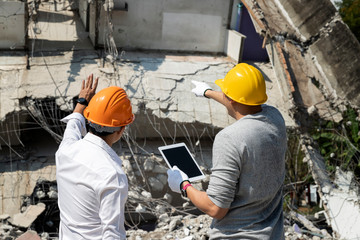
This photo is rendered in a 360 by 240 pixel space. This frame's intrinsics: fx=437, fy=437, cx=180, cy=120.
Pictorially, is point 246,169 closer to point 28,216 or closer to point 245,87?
point 245,87

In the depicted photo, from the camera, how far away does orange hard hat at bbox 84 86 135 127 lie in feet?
8.04

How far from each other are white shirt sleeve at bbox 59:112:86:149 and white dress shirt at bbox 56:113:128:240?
0.32 feet

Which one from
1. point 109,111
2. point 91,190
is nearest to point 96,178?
point 91,190

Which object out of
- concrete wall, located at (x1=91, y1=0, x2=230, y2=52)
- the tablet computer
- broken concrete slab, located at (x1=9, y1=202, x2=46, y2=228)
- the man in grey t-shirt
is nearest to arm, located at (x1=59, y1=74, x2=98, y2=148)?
the tablet computer

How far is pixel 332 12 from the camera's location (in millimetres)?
8461

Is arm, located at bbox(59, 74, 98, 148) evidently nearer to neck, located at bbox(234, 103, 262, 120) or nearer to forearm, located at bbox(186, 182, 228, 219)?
Result: forearm, located at bbox(186, 182, 228, 219)

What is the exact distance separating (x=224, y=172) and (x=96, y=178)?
2.21 feet

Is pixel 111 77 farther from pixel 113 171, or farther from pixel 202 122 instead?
pixel 113 171

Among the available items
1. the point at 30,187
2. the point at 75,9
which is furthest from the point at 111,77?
the point at 75,9

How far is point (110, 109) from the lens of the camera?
2477mm

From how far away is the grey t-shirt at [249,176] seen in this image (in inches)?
91.9

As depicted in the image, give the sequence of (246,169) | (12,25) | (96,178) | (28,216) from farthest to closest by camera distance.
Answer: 1. (12,25)
2. (28,216)
3. (246,169)
4. (96,178)

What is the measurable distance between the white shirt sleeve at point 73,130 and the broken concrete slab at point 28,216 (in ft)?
8.95

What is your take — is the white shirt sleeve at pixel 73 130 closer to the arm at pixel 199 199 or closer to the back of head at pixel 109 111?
the back of head at pixel 109 111
